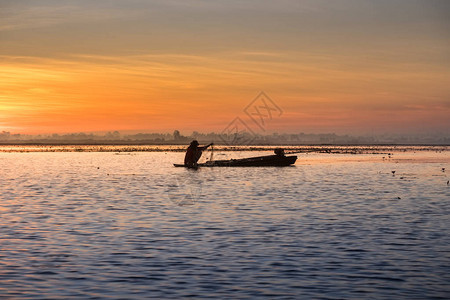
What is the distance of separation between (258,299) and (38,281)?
581cm

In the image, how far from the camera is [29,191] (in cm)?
4444

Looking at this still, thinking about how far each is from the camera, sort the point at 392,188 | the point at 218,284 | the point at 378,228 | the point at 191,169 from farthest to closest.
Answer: the point at 191,169 → the point at 392,188 → the point at 378,228 → the point at 218,284

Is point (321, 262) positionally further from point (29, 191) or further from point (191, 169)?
point (191, 169)

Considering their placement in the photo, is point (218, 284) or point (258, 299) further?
point (218, 284)

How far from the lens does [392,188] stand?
47594 millimetres

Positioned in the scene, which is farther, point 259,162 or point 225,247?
point 259,162

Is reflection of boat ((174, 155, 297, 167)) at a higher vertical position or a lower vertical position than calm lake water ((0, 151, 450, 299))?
higher

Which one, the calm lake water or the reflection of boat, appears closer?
the calm lake water

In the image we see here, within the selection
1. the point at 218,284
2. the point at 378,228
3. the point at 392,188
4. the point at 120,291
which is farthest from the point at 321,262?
the point at 392,188

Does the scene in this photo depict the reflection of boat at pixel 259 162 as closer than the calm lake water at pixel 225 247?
No

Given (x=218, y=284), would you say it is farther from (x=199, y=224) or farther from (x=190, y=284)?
(x=199, y=224)

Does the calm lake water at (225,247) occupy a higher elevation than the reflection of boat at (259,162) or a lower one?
lower

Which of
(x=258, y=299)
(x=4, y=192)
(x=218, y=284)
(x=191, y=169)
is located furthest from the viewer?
(x=191, y=169)

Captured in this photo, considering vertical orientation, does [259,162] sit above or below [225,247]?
above
